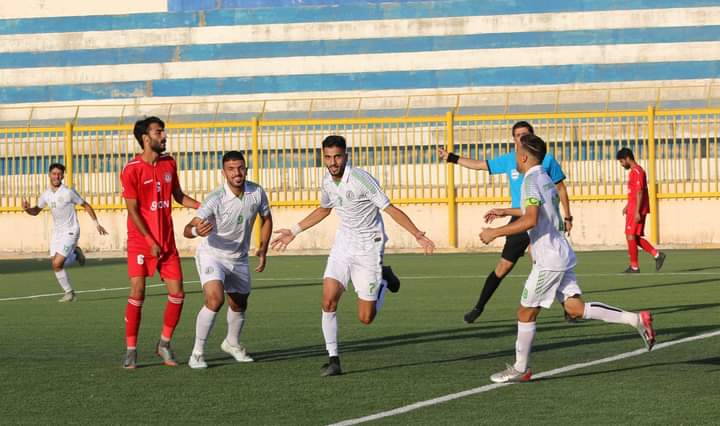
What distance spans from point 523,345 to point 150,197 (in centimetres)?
314

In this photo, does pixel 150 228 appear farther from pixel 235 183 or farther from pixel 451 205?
pixel 451 205

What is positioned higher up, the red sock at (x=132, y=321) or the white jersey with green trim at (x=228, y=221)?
the white jersey with green trim at (x=228, y=221)

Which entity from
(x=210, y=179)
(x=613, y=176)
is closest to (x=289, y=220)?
(x=210, y=179)

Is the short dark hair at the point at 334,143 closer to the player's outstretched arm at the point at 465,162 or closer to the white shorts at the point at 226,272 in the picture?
the white shorts at the point at 226,272

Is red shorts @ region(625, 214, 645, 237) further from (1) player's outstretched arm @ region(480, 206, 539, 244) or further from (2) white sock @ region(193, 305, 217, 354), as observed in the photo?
(1) player's outstretched arm @ region(480, 206, 539, 244)

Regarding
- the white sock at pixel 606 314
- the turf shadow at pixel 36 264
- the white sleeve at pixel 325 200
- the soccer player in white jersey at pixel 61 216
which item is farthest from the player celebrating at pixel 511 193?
the turf shadow at pixel 36 264

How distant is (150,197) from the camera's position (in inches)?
402

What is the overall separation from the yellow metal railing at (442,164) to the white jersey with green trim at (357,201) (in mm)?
17112

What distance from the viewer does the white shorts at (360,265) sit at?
32.6ft

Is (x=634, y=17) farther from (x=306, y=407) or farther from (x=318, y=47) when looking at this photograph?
(x=306, y=407)

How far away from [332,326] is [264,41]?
1577 inches

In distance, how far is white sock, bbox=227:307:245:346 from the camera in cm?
1042

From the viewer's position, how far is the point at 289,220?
28828 millimetres

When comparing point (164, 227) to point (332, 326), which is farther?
point (164, 227)
